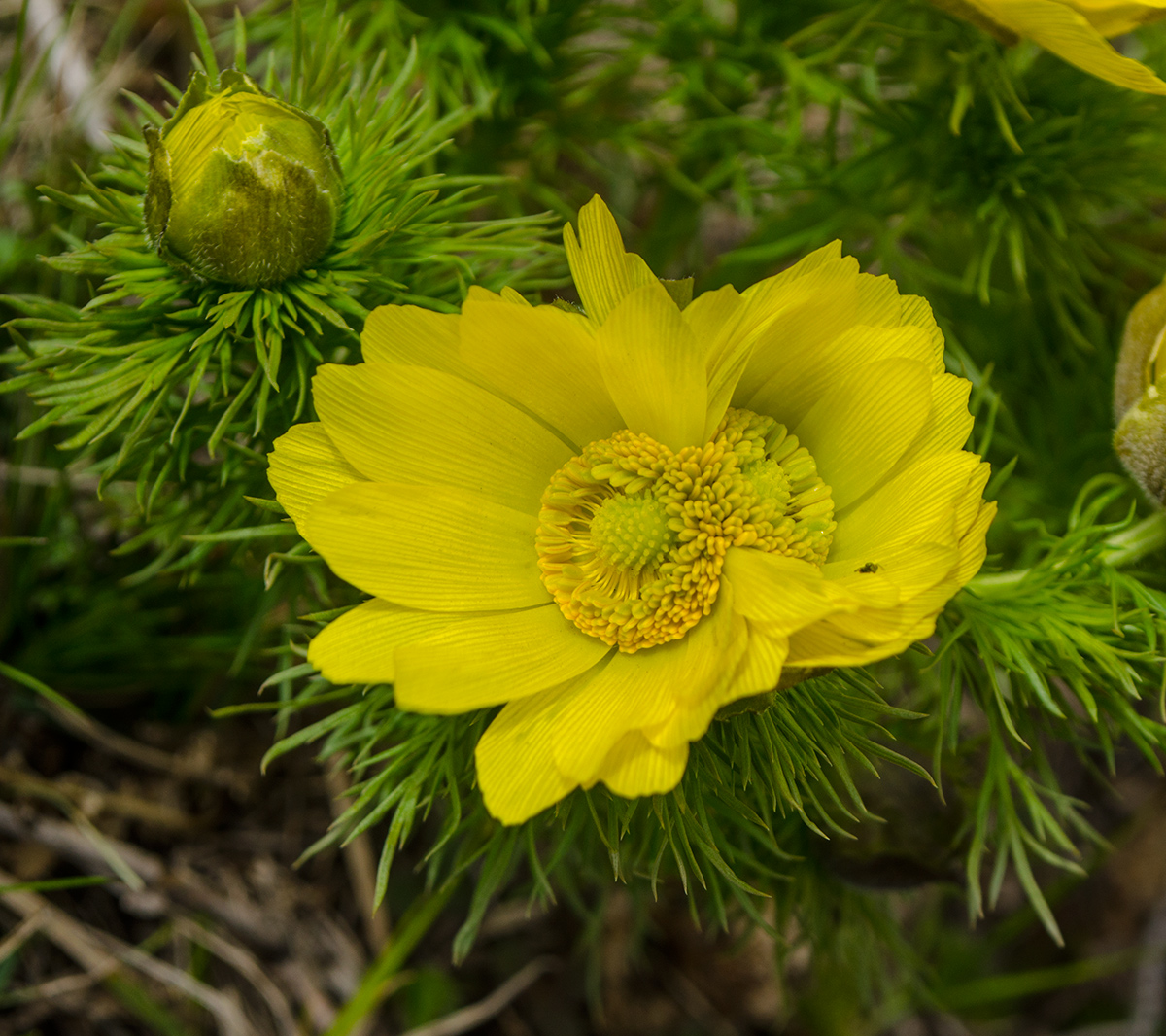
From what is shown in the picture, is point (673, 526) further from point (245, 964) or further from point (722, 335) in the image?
point (245, 964)

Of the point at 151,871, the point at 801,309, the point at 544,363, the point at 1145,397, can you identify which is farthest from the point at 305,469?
the point at 151,871

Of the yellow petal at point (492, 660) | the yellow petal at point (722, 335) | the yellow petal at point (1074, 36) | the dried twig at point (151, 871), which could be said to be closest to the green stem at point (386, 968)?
the dried twig at point (151, 871)

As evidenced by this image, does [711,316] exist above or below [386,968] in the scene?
above

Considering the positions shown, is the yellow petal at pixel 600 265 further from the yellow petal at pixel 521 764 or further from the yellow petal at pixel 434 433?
the yellow petal at pixel 521 764

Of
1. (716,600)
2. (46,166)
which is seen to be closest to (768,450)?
(716,600)

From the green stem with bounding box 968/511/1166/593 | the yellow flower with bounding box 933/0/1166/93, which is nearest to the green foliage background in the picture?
the green stem with bounding box 968/511/1166/593
